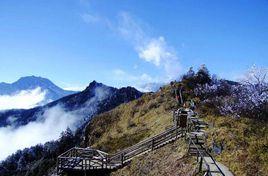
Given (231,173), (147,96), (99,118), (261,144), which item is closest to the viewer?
(231,173)

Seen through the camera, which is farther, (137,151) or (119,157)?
(119,157)

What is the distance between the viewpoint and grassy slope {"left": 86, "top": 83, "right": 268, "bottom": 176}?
97.6 ft

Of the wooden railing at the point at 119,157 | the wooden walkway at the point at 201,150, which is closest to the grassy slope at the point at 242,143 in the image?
the wooden walkway at the point at 201,150

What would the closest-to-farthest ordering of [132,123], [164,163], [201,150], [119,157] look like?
[201,150], [164,163], [119,157], [132,123]

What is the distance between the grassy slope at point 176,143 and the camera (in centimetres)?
2973

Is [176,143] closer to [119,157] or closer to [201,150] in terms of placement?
[201,150]

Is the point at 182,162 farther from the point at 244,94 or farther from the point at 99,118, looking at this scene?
the point at 99,118

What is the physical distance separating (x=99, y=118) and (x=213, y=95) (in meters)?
25.7

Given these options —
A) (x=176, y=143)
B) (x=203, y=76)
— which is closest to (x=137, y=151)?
(x=176, y=143)

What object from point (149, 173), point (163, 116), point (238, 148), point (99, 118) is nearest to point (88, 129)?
point (99, 118)

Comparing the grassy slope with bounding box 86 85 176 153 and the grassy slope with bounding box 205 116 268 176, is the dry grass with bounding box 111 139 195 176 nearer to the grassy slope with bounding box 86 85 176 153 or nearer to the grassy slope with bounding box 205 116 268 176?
the grassy slope with bounding box 205 116 268 176

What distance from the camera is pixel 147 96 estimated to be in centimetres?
6969

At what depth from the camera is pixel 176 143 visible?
1533 inches

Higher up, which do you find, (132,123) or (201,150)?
(132,123)
